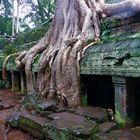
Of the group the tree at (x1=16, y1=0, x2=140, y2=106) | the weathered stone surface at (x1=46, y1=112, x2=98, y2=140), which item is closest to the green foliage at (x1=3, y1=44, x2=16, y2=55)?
the tree at (x1=16, y1=0, x2=140, y2=106)

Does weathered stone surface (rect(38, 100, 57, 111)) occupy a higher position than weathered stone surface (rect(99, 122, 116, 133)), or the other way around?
weathered stone surface (rect(38, 100, 57, 111))

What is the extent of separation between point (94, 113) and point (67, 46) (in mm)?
2171

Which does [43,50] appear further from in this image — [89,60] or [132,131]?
[132,131]

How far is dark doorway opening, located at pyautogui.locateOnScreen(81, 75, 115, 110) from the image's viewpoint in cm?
748

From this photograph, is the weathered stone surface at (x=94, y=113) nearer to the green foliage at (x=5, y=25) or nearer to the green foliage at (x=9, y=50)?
the green foliage at (x=9, y=50)

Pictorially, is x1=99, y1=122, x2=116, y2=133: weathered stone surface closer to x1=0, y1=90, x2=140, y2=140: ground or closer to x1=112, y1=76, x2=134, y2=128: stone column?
x1=0, y1=90, x2=140, y2=140: ground

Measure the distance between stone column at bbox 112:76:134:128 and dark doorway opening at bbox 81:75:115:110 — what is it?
196cm

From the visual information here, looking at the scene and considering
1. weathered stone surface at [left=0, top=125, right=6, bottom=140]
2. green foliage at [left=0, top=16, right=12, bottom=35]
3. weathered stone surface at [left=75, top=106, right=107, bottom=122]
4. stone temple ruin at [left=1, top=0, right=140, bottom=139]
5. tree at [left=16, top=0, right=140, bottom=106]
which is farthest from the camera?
green foliage at [left=0, top=16, right=12, bottom=35]

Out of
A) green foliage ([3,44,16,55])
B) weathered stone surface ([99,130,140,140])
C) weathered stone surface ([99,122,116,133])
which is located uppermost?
green foliage ([3,44,16,55])

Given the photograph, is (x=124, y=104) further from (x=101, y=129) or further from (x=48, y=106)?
(x=48, y=106)

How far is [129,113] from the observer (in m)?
5.38

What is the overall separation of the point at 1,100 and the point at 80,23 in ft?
11.7

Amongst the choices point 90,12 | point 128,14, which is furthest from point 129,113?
point 90,12

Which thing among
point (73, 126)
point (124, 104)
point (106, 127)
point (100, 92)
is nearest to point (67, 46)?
point (100, 92)
